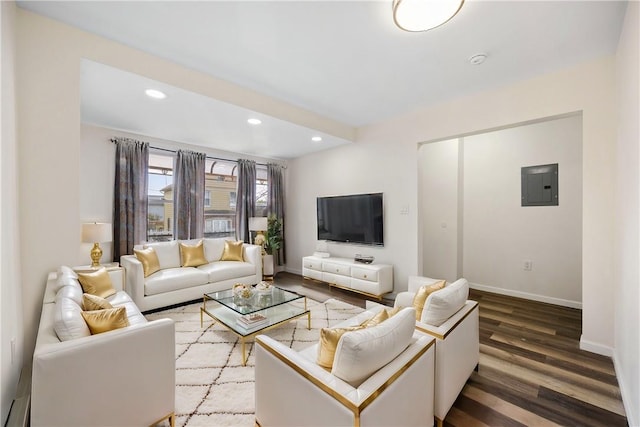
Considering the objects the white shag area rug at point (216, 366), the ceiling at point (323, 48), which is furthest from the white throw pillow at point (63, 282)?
the ceiling at point (323, 48)

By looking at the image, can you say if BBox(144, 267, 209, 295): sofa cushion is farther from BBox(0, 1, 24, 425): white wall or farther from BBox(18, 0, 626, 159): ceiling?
BBox(18, 0, 626, 159): ceiling

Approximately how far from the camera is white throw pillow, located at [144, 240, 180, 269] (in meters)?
3.82

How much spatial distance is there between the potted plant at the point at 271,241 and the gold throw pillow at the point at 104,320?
11.5 ft

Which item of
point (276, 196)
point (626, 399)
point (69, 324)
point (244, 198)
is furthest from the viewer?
point (276, 196)

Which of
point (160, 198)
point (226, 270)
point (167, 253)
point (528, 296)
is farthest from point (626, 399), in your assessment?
point (160, 198)

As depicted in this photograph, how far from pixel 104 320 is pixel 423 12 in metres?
2.67

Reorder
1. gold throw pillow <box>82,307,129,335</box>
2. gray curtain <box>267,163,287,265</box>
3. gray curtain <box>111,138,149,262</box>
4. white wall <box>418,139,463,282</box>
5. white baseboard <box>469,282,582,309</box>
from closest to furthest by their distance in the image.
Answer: gold throw pillow <box>82,307,129,335</box> → white baseboard <box>469,282,582,309</box> → gray curtain <box>111,138,149,262</box> → white wall <box>418,139,463,282</box> → gray curtain <box>267,163,287,265</box>

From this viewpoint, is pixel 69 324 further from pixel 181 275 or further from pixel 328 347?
pixel 181 275

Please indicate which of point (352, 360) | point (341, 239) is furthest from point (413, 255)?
point (352, 360)

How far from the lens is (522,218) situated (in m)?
4.01

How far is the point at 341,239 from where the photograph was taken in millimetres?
4699

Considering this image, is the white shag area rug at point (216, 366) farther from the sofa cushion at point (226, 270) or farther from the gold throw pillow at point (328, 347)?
the gold throw pillow at point (328, 347)

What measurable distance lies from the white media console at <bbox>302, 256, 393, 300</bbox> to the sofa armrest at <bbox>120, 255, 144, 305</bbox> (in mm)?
2523

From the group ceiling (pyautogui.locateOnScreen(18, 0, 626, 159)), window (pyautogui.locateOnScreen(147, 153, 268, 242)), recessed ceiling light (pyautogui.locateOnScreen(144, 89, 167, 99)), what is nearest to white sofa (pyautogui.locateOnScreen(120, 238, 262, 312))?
window (pyautogui.locateOnScreen(147, 153, 268, 242))
